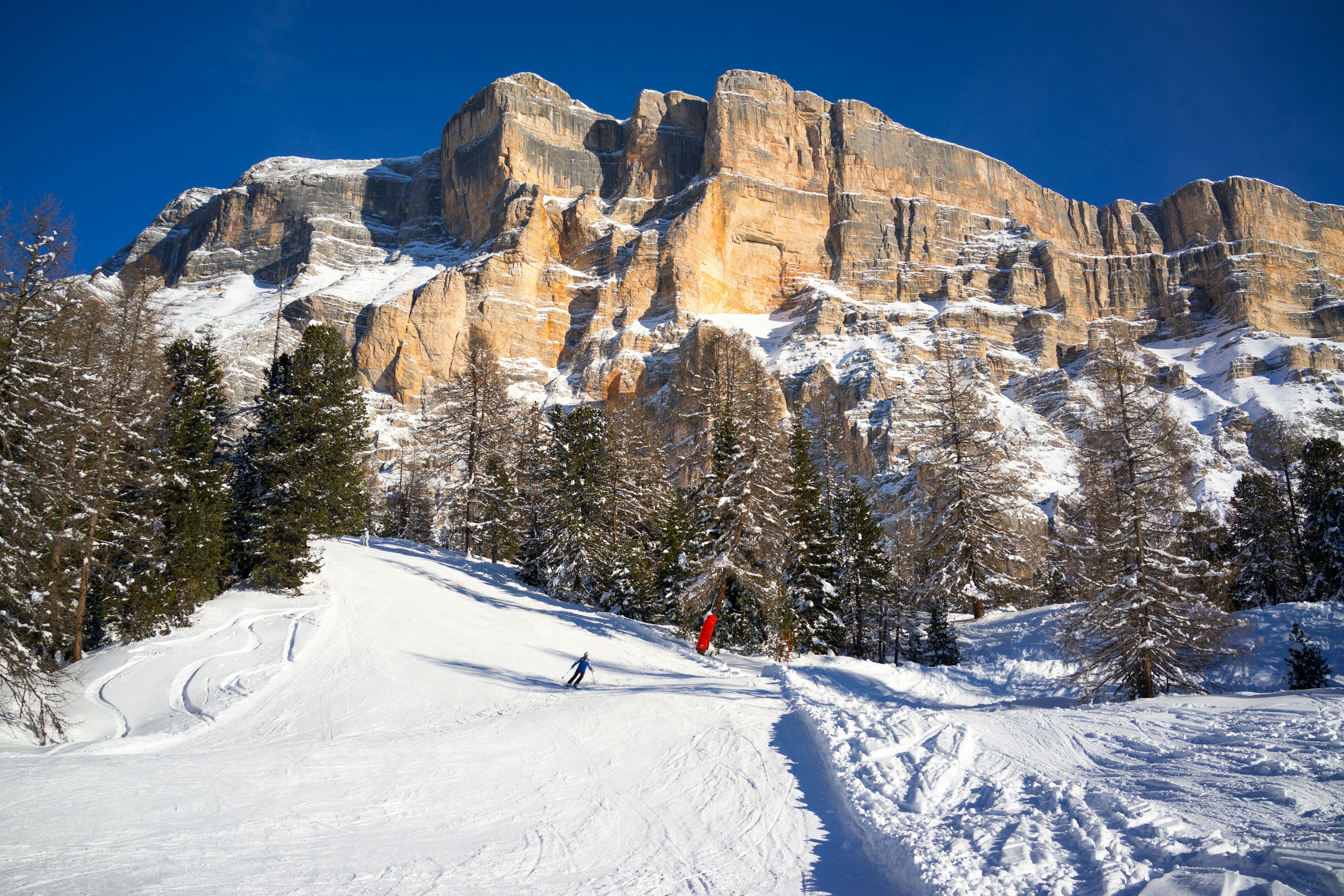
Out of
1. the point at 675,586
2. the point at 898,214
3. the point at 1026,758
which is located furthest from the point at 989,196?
the point at 1026,758

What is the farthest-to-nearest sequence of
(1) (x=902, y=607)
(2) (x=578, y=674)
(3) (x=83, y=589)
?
(1) (x=902, y=607), (3) (x=83, y=589), (2) (x=578, y=674)

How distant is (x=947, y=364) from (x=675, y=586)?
52.7 feet

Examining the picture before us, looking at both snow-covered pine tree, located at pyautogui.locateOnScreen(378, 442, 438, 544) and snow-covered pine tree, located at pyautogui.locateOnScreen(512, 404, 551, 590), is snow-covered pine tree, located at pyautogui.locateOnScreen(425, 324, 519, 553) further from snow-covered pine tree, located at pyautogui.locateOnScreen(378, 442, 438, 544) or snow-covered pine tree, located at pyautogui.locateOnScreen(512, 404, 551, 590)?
snow-covered pine tree, located at pyautogui.locateOnScreen(378, 442, 438, 544)

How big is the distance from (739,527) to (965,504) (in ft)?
36.1

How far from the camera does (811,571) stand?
74.4 feet

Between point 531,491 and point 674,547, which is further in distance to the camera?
point 531,491

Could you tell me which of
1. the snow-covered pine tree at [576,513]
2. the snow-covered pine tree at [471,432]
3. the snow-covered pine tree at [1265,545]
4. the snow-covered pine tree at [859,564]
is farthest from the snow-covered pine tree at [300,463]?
the snow-covered pine tree at [1265,545]

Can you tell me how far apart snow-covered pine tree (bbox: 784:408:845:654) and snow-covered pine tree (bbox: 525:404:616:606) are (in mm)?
7169

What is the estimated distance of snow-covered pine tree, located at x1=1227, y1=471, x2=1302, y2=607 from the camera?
29375 mm

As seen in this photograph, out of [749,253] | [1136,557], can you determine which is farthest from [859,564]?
[749,253]

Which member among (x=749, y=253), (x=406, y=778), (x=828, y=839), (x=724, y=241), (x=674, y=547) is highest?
(x=724, y=241)

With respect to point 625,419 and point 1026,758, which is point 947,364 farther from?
point 1026,758

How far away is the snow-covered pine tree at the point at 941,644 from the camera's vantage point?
21078 mm

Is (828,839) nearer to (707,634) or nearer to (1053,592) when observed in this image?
(707,634)
